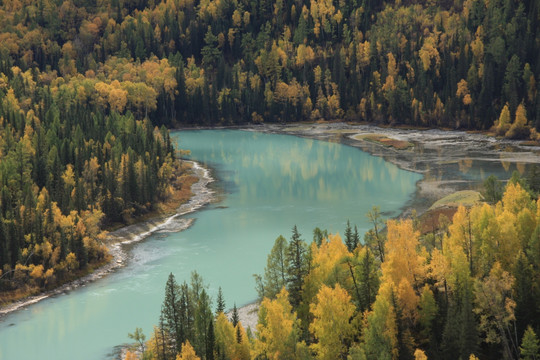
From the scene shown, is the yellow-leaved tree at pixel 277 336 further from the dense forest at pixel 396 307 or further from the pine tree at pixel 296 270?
the pine tree at pixel 296 270

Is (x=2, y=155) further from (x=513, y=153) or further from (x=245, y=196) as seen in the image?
(x=513, y=153)

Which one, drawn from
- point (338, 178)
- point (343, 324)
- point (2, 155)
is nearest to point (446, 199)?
point (338, 178)

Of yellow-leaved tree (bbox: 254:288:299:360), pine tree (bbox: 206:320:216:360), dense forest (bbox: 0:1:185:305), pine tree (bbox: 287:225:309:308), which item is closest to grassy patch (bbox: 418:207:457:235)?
pine tree (bbox: 287:225:309:308)

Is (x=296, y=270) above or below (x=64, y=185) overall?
below

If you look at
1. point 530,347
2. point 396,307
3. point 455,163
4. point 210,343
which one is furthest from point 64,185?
point 455,163

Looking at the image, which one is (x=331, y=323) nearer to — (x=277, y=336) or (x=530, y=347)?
(x=277, y=336)

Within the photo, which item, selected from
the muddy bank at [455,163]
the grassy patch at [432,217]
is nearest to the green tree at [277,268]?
the grassy patch at [432,217]
